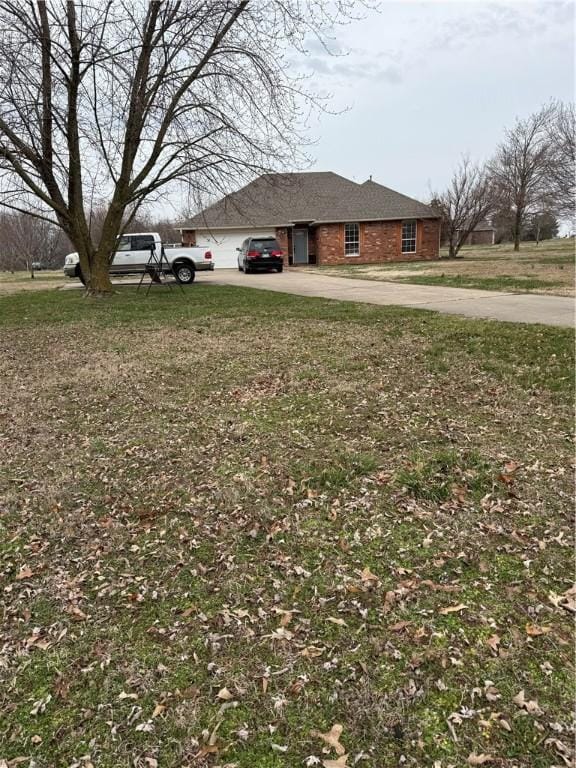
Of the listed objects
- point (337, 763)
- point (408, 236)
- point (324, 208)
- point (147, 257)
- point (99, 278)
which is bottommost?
point (337, 763)

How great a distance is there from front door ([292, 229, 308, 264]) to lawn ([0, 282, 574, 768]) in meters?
25.2

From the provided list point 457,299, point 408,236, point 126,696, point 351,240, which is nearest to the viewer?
point 126,696

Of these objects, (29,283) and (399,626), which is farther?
(29,283)

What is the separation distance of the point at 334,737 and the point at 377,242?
2902 cm

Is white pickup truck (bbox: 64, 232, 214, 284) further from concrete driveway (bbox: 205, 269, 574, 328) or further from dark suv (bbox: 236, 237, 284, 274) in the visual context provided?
concrete driveway (bbox: 205, 269, 574, 328)

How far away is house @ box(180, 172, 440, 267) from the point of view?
28.0 meters

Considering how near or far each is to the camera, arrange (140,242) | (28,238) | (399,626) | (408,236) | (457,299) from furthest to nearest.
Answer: (28,238) < (408,236) < (140,242) < (457,299) < (399,626)

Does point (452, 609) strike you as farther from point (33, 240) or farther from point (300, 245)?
point (33, 240)

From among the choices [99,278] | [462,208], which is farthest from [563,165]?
[99,278]

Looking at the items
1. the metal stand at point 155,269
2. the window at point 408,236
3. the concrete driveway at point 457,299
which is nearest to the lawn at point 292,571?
the concrete driveway at point 457,299

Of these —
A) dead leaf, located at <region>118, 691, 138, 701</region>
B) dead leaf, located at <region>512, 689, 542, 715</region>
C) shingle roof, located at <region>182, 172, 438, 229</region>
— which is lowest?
dead leaf, located at <region>118, 691, 138, 701</region>

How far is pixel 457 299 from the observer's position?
11062mm

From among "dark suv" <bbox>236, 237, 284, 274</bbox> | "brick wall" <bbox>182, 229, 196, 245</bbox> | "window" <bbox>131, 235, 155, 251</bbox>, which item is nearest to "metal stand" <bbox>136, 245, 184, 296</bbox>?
"window" <bbox>131, 235, 155, 251</bbox>

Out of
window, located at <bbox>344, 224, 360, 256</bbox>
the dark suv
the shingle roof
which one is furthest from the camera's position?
window, located at <bbox>344, 224, 360, 256</bbox>
